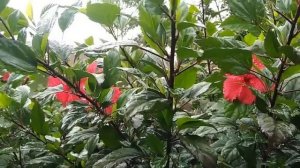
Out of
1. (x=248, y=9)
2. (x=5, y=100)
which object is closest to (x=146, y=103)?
(x=248, y=9)

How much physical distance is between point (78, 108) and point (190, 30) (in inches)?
14.1

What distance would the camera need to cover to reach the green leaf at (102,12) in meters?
0.88

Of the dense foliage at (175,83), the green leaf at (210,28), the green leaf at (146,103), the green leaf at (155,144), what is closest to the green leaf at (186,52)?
the dense foliage at (175,83)

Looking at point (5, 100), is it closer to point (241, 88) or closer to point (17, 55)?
point (17, 55)

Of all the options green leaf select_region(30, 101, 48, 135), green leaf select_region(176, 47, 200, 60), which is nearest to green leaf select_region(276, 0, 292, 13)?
green leaf select_region(176, 47, 200, 60)

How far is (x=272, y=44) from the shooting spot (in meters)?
0.78

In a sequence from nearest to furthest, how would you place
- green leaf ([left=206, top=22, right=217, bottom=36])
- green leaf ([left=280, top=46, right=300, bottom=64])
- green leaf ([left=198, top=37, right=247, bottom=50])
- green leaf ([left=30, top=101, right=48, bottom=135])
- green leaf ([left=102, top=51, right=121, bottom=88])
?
green leaf ([left=280, top=46, right=300, bottom=64]) → green leaf ([left=198, top=37, right=247, bottom=50]) → green leaf ([left=102, top=51, right=121, bottom=88]) → green leaf ([left=30, top=101, right=48, bottom=135]) → green leaf ([left=206, top=22, right=217, bottom=36])

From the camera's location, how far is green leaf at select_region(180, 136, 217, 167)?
81cm

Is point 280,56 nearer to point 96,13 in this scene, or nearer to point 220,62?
point 220,62

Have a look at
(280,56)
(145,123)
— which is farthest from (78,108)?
(280,56)

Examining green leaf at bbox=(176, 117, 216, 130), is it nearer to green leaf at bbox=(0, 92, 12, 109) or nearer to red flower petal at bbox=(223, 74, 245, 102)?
red flower petal at bbox=(223, 74, 245, 102)

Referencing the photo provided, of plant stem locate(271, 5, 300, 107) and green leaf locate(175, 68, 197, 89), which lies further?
green leaf locate(175, 68, 197, 89)

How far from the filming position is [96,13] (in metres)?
0.90

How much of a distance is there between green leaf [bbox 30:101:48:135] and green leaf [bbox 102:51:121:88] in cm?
28
